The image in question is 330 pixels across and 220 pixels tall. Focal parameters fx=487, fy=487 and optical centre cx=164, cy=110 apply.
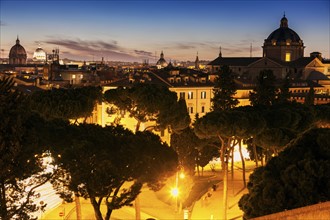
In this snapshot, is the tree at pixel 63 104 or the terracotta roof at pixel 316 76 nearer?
the tree at pixel 63 104

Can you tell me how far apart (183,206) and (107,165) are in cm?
1461

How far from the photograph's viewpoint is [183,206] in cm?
3219

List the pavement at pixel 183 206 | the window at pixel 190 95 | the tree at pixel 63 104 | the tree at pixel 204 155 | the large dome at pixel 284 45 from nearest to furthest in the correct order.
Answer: the pavement at pixel 183 206 < the tree at pixel 63 104 < the tree at pixel 204 155 < the window at pixel 190 95 < the large dome at pixel 284 45

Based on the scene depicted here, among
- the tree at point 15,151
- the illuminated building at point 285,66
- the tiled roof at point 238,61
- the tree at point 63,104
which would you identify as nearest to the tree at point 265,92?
the illuminated building at point 285,66

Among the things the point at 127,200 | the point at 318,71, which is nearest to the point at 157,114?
the point at 127,200

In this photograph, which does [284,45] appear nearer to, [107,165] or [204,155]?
[204,155]

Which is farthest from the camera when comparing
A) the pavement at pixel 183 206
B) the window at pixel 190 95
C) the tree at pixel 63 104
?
the window at pixel 190 95

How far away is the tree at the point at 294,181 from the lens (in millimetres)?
15984

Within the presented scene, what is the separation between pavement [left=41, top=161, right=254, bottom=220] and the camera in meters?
29.3

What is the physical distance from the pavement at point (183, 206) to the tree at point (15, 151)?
10.00 meters

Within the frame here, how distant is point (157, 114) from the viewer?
3328cm

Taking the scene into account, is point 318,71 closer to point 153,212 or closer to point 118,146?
point 153,212

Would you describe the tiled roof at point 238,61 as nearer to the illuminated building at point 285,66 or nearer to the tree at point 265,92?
the illuminated building at point 285,66

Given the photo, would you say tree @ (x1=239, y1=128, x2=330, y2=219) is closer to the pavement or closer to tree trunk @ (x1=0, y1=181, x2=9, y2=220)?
tree trunk @ (x1=0, y1=181, x2=9, y2=220)
